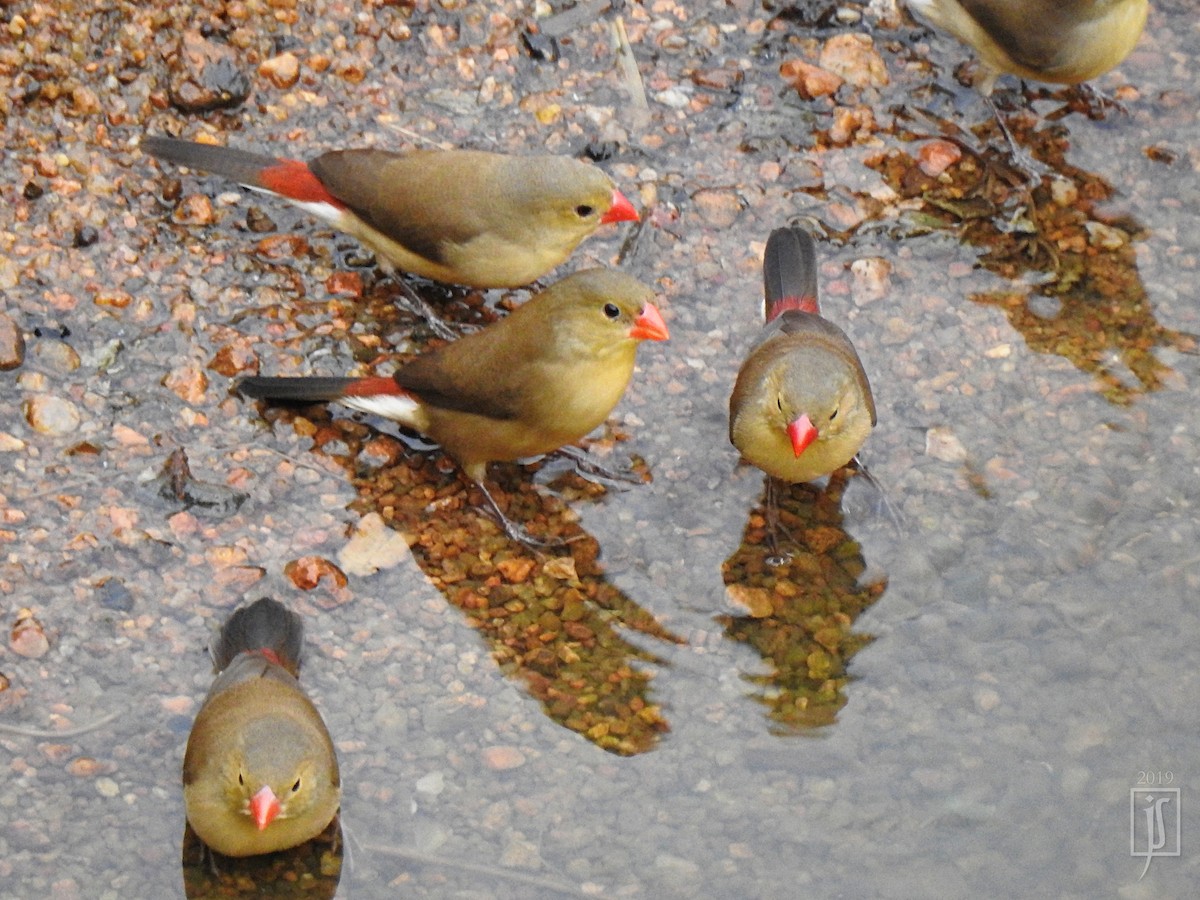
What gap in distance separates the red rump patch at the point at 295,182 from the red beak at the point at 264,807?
279 cm

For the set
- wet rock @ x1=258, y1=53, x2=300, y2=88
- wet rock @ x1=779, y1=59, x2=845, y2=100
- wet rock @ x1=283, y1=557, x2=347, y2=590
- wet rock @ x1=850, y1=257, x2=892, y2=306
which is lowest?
wet rock @ x1=283, y1=557, x2=347, y2=590

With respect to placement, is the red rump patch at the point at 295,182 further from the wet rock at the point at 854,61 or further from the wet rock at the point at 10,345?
the wet rock at the point at 854,61

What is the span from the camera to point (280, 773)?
4379mm

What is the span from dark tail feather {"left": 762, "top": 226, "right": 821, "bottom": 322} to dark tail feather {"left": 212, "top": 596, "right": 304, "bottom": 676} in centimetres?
227

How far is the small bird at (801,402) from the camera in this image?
5.44 metres

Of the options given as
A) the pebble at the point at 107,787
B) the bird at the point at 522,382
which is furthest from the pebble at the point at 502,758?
the pebble at the point at 107,787

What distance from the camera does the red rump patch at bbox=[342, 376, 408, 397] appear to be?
572 centimetres

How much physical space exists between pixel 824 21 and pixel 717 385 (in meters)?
2.28

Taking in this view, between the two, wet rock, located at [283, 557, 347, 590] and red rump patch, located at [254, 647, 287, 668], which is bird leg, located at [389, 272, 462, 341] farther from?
red rump patch, located at [254, 647, 287, 668]

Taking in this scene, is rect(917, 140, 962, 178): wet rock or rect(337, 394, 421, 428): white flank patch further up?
rect(917, 140, 962, 178): wet rock

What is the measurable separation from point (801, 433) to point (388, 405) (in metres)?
1.53

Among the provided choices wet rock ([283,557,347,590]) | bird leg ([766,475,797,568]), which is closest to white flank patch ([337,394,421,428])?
wet rock ([283,557,347,590])

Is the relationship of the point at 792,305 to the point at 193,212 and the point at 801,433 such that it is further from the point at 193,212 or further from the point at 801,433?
the point at 193,212

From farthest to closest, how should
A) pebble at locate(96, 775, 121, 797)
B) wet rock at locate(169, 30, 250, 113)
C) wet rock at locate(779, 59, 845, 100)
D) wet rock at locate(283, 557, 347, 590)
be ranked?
wet rock at locate(779, 59, 845, 100) → wet rock at locate(169, 30, 250, 113) → wet rock at locate(283, 557, 347, 590) → pebble at locate(96, 775, 121, 797)
